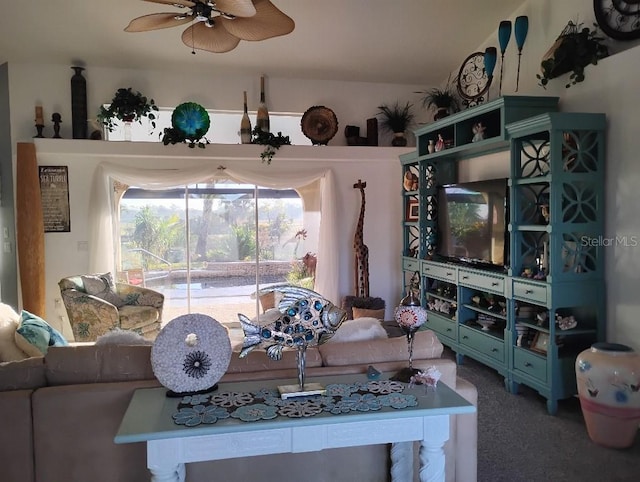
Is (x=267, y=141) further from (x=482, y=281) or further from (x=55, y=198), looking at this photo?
(x=482, y=281)

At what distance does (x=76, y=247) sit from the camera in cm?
558

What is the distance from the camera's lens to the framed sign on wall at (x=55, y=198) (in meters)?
5.46

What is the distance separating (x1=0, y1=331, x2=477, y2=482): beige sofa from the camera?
Result: 1979 mm

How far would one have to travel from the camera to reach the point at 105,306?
471cm

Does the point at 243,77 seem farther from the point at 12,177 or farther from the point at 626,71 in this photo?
the point at 626,71

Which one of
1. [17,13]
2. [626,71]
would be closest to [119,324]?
[17,13]

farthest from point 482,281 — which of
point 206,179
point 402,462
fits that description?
point 206,179

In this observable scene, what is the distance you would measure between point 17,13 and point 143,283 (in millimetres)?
3118

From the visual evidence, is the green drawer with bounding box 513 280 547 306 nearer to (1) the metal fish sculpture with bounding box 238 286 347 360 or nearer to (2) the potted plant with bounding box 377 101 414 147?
(1) the metal fish sculpture with bounding box 238 286 347 360

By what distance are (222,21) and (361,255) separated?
370cm

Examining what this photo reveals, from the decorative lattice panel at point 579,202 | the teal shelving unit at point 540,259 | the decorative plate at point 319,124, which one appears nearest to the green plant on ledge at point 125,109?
the decorative plate at point 319,124

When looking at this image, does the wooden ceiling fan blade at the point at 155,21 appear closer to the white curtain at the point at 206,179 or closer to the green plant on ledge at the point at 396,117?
the white curtain at the point at 206,179

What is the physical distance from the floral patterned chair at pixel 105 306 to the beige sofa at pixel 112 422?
8.95ft

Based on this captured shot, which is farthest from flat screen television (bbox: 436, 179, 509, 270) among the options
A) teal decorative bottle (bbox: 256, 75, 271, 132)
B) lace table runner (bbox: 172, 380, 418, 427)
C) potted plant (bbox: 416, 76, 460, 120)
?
lace table runner (bbox: 172, 380, 418, 427)
